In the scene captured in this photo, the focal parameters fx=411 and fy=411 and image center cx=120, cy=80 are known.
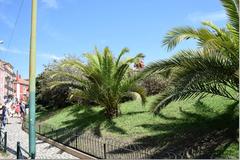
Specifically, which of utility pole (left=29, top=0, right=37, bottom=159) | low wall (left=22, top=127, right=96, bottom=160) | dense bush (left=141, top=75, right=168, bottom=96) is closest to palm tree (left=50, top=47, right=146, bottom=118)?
low wall (left=22, top=127, right=96, bottom=160)

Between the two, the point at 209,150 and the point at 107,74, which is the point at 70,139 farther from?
the point at 209,150

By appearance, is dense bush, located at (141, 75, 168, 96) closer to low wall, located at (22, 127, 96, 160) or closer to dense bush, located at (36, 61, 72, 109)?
dense bush, located at (36, 61, 72, 109)

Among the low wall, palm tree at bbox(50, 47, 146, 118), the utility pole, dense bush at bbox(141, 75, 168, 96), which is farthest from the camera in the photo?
dense bush at bbox(141, 75, 168, 96)

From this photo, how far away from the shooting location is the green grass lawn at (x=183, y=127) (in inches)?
393

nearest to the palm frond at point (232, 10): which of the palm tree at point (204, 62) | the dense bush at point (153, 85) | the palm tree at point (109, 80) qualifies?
the palm tree at point (204, 62)

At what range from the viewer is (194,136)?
1082 cm

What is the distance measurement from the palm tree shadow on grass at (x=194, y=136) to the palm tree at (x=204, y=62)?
1.09m

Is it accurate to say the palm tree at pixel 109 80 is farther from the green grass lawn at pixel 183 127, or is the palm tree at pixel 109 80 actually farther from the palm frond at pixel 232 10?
the palm frond at pixel 232 10

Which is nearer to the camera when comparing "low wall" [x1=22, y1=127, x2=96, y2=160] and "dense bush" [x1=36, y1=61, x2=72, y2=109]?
"low wall" [x1=22, y1=127, x2=96, y2=160]

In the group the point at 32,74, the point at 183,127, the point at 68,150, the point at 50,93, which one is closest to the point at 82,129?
the point at 68,150

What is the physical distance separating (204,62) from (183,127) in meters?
3.02

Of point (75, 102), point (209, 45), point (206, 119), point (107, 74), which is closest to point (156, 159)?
point (209, 45)

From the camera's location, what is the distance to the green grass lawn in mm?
9977

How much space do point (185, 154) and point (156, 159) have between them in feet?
2.50
